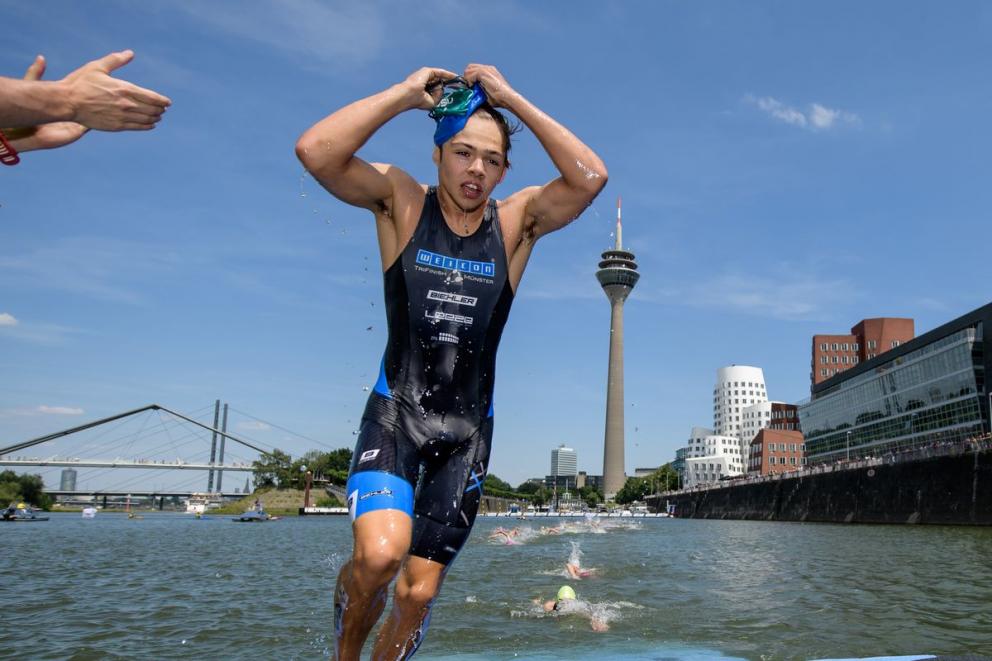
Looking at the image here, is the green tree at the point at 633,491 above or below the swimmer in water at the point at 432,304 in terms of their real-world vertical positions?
below

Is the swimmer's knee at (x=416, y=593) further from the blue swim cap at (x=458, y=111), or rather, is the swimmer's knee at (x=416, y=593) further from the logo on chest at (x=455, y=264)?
the blue swim cap at (x=458, y=111)

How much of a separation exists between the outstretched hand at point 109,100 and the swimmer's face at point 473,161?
1.70m

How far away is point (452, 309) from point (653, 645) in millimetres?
6755

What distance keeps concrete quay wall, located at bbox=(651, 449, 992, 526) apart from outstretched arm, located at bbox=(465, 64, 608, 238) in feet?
162

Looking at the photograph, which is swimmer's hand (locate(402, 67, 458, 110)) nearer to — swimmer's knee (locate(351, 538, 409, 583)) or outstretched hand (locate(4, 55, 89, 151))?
outstretched hand (locate(4, 55, 89, 151))

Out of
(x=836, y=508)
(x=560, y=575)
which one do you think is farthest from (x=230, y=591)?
(x=836, y=508)

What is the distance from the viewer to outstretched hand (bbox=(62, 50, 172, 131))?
3.16 metres

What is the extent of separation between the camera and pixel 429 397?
4379 millimetres

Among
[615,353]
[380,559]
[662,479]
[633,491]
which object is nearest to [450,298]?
[380,559]

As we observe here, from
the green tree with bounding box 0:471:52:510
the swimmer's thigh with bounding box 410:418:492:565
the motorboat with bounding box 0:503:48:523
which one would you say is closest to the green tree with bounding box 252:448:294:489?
Answer: the green tree with bounding box 0:471:52:510

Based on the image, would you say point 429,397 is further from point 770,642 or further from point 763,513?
point 763,513

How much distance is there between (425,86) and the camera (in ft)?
14.0

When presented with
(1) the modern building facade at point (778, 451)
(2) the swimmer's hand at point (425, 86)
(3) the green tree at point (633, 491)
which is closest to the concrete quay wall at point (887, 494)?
(2) the swimmer's hand at point (425, 86)

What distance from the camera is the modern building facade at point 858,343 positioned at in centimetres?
13062
